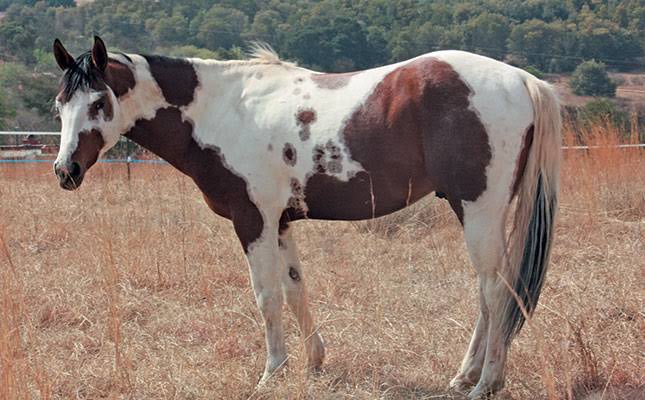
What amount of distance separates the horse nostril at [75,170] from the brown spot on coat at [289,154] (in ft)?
3.50

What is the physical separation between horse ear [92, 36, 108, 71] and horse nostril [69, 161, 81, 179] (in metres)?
0.52

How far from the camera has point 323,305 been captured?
5.20 m

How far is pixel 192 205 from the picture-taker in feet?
27.3

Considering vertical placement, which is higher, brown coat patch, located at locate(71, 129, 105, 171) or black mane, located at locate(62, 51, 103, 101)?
black mane, located at locate(62, 51, 103, 101)

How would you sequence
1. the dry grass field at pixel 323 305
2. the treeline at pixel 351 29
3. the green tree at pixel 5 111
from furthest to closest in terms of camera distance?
1. the treeline at pixel 351 29
2. the green tree at pixel 5 111
3. the dry grass field at pixel 323 305

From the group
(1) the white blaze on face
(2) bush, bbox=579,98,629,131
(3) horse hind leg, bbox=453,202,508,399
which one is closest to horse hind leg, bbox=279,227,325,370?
(3) horse hind leg, bbox=453,202,508,399

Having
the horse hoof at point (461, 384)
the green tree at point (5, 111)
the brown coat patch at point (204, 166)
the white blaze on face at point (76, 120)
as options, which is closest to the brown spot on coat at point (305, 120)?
the brown coat patch at point (204, 166)

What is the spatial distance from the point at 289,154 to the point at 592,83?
3015cm

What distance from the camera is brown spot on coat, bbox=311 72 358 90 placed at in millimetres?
3977

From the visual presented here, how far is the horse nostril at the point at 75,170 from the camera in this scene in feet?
12.7

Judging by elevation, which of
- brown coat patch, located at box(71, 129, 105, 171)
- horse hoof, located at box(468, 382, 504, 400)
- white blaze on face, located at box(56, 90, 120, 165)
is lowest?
horse hoof, located at box(468, 382, 504, 400)

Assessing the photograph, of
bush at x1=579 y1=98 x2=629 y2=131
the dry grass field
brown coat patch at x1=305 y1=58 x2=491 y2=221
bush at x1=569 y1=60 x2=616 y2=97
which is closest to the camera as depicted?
brown coat patch at x1=305 y1=58 x2=491 y2=221

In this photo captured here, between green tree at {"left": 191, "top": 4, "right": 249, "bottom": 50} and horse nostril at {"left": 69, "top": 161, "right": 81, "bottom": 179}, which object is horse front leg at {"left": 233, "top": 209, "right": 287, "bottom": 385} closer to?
horse nostril at {"left": 69, "top": 161, "right": 81, "bottom": 179}

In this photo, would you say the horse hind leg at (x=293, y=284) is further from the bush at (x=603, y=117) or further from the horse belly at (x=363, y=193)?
the bush at (x=603, y=117)
